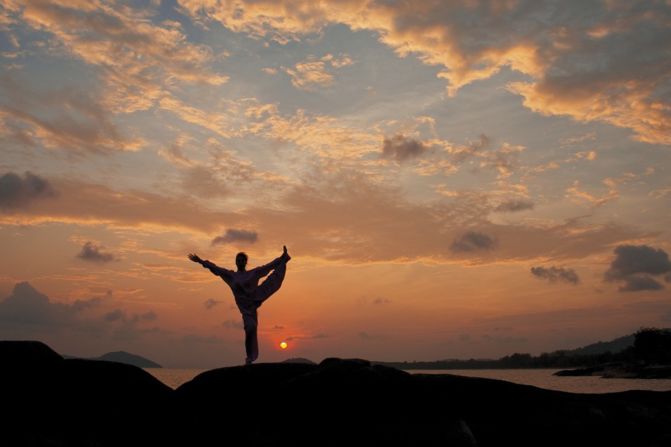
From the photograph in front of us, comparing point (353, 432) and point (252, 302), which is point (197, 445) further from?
point (252, 302)

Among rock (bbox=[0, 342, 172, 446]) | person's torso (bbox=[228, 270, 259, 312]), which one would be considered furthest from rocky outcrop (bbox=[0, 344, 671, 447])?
person's torso (bbox=[228, 270, 259, 312])

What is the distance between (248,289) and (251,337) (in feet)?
4.01

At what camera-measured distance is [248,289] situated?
14148 millimetres

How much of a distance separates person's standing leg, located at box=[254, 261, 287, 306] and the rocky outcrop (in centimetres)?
313

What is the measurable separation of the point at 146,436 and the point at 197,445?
889mm

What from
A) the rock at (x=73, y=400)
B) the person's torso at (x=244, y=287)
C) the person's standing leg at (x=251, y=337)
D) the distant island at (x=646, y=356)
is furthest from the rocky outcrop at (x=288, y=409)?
the distant island at (x=646, y=356)

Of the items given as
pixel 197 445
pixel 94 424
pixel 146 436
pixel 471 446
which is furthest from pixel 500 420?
pixel 94 424

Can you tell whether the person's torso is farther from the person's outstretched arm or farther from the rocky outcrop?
the rocky outcrop

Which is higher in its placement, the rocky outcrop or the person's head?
the person's head

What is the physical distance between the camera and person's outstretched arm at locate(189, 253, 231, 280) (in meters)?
14.2

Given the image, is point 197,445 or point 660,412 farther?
point 660,412

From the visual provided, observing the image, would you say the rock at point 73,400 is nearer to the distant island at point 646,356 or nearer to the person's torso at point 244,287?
the person's torso at point 244,287

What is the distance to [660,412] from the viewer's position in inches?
486

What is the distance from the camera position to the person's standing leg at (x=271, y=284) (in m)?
14.2
